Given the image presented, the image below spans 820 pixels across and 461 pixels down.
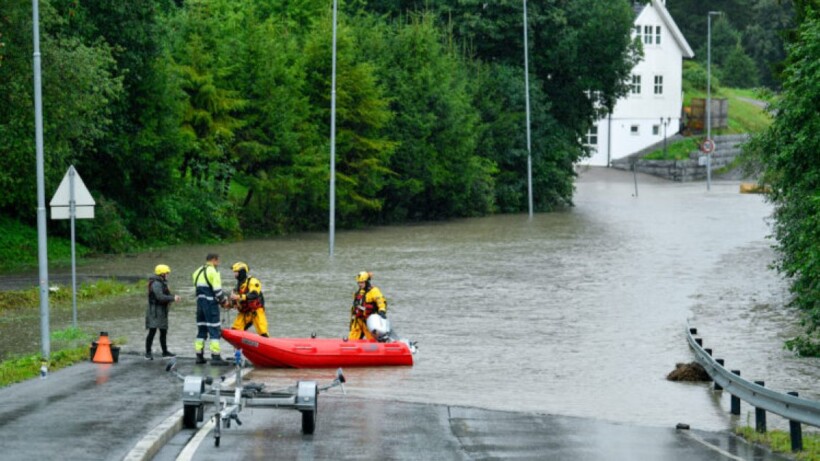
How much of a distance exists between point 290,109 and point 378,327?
108ft

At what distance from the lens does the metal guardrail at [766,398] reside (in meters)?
14.6

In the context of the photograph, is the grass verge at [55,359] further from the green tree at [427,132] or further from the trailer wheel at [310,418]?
the green tree at [427,132]

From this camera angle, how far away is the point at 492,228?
62.1 m

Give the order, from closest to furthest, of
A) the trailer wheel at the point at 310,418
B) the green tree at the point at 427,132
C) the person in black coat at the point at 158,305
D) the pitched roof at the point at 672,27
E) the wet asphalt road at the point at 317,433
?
1. the wet asphalt road at the point at 317,433
2. the trailer wheel at the point at 310,418
3. the person in black coat at the point at 158,305
4. the green tree at the point at 427,132
5. the pitched roof at the point at 672,27

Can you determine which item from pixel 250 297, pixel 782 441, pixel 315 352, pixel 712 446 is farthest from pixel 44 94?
pixel 782 441

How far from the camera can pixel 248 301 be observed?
77.2 ft

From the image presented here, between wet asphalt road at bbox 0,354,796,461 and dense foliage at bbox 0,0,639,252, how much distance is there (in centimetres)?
1958

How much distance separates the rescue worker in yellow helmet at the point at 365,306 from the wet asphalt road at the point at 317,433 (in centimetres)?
470

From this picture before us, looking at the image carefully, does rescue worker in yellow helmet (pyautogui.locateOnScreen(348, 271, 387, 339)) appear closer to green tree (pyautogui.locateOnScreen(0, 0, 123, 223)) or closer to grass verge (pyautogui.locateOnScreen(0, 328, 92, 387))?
grass verge (pyautogui.locateOnScreen(0, 328, 92, 387))

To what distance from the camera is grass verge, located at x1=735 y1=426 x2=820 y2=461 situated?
1499 cm

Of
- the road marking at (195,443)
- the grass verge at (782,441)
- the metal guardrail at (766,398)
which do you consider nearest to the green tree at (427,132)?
the metal guardrail at (766,398)

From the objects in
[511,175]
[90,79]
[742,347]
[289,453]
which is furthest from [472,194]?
[289,453]

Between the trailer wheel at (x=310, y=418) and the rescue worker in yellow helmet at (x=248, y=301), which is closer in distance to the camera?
the trailer wheel at (x=310, y=418)

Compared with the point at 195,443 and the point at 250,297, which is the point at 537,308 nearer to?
the point at 250,297
